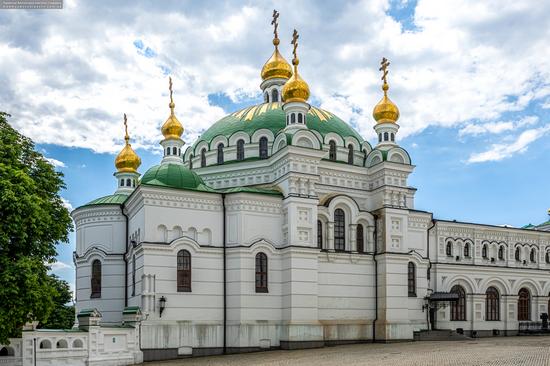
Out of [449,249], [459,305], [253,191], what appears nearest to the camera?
[253,191]

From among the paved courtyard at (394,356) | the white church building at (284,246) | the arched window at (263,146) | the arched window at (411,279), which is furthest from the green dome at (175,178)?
the arched window at (411,279)

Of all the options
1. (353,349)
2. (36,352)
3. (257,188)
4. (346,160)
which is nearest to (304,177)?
(257,188)

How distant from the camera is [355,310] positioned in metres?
27.9

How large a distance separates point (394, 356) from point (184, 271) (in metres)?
8.89

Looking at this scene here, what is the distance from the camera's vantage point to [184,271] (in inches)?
971

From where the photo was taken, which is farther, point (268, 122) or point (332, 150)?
point (268, 122)

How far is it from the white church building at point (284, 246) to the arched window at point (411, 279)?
130 millimetres

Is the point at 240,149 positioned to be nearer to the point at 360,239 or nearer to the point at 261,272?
the point at 360,239

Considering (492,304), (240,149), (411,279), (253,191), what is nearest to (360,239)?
(411,279)

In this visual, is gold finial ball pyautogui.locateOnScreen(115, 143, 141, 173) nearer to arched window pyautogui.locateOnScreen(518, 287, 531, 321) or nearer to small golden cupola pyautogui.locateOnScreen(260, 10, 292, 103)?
small golden cupola pyautogui.locateOnScreen(260, 10, 292, 103)

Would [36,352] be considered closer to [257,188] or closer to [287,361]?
[287,361]

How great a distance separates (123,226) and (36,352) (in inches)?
361

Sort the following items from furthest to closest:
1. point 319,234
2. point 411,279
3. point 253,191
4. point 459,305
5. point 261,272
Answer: point 459,305, point 411,279, point 319,234, point 253,191, point 261,272

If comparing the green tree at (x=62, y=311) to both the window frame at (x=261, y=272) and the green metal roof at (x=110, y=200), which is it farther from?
the window frame at (x=261, y=272)
